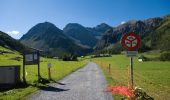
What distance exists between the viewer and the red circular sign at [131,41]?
57.3 ft

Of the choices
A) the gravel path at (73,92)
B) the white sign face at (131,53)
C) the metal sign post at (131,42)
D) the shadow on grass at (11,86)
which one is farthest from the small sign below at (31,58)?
the metal sign post at (131,42)

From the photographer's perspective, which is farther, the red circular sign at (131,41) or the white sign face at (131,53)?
the white sign face at (131,53)

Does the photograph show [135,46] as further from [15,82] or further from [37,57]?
[37,57]

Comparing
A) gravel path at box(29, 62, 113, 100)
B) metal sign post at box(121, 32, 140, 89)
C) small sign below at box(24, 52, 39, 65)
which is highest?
metal sign post at box(121, 32, 140, 89)

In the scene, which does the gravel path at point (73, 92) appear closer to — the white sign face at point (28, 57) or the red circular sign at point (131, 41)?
the red circular sign at point (131, 41)

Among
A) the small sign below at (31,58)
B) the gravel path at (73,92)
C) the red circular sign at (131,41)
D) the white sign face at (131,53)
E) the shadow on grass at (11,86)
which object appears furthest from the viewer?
the small sign below at (31,58)

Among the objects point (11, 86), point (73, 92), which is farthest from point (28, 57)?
point (73, 92)

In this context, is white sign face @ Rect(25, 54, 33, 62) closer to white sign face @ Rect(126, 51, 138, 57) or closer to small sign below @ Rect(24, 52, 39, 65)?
small sign below @ Rect(24, 52, 39, 65)

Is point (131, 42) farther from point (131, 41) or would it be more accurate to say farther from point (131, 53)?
point (131, 53)

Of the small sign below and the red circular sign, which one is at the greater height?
the red circular sign

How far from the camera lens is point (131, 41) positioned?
17.6 m

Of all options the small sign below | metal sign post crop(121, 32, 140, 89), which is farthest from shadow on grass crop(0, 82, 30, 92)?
metal sign post crop(121, 32, 140, 89)

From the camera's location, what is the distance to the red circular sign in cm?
1747

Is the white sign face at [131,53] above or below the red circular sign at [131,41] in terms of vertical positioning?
below
